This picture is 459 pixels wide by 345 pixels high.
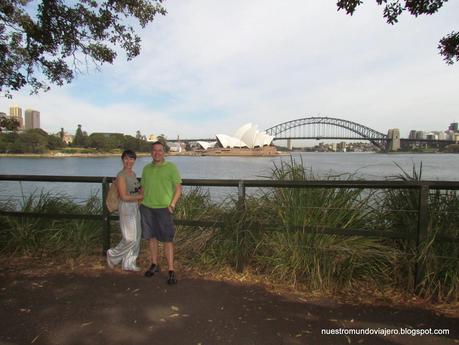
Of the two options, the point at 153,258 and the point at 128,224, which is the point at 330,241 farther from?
the point at 128,224

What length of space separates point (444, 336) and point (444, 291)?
89cm

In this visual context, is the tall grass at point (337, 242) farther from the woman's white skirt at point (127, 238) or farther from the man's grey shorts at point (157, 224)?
the woman's white skirt at point (127, 238)

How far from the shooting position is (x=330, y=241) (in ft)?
14.0

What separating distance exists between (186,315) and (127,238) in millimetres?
1682

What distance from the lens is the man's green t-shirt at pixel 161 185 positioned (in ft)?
14.6

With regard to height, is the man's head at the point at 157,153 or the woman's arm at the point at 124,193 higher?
the man's head at the point at 157,153

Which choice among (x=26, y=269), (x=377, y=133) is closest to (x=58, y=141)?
(x=377, y=133)

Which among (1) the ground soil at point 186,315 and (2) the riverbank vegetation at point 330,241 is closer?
(1) the ground soil at point 186,315

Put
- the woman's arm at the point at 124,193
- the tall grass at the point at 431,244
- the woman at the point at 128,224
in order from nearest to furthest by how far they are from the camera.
→ the tall grass at the point at 431,244, the woman's arm at the point at 124,193, the woman at the point at 128,224

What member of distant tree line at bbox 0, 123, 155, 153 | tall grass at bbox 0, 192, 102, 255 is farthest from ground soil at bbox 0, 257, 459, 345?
distant tree line at bbox 0, 123, 155, 153

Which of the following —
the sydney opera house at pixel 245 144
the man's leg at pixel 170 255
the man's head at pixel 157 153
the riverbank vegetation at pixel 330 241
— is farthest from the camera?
the sydney opera house at pixel 245 144

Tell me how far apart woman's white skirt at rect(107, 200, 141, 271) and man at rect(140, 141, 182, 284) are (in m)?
0.27

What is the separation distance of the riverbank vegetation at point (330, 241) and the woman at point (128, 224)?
69 centimetres

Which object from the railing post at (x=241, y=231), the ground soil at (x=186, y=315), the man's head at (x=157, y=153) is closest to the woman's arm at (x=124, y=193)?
the man's head at (x=157, y=153)
